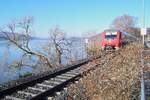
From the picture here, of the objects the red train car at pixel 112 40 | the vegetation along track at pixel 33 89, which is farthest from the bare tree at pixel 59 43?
the vegetation along track at pixel 33 89

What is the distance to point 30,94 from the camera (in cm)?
820

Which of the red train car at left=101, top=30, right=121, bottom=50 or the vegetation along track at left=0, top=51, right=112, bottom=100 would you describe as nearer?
the vegetation along track at left=0, top=51, right=112, bottom=100

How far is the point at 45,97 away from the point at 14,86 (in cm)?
→ 135

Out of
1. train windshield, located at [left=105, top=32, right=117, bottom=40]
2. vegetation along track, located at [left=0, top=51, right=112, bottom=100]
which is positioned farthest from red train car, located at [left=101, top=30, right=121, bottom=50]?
vegetation along track, located at [left=0, top=51, right=112, bottom=100]

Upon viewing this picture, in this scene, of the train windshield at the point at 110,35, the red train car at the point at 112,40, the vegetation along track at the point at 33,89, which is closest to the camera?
the vegetation along track at the point at 33,89

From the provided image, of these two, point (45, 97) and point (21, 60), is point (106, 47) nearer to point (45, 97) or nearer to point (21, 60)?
point (21, 60)

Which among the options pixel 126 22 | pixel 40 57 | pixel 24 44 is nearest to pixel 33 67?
pixel 40 57

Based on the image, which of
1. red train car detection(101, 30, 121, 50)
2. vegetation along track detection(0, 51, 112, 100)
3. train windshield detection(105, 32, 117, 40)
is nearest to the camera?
vegetation along track detection(0, 51, 112, 100)

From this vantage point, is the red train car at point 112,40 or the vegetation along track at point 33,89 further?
the red train car at point 112,40

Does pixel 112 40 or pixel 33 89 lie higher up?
pixel 33 89

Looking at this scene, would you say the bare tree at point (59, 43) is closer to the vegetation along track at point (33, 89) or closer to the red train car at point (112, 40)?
the red train car at point (112, 40)

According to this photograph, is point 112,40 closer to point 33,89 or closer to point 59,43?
point 59,43

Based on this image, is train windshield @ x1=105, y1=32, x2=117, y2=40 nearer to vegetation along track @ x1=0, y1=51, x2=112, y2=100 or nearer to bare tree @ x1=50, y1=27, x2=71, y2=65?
bare tree @ x1=50, y1=27, x2=71, y2=65

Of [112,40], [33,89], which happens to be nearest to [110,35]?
[112,40]
